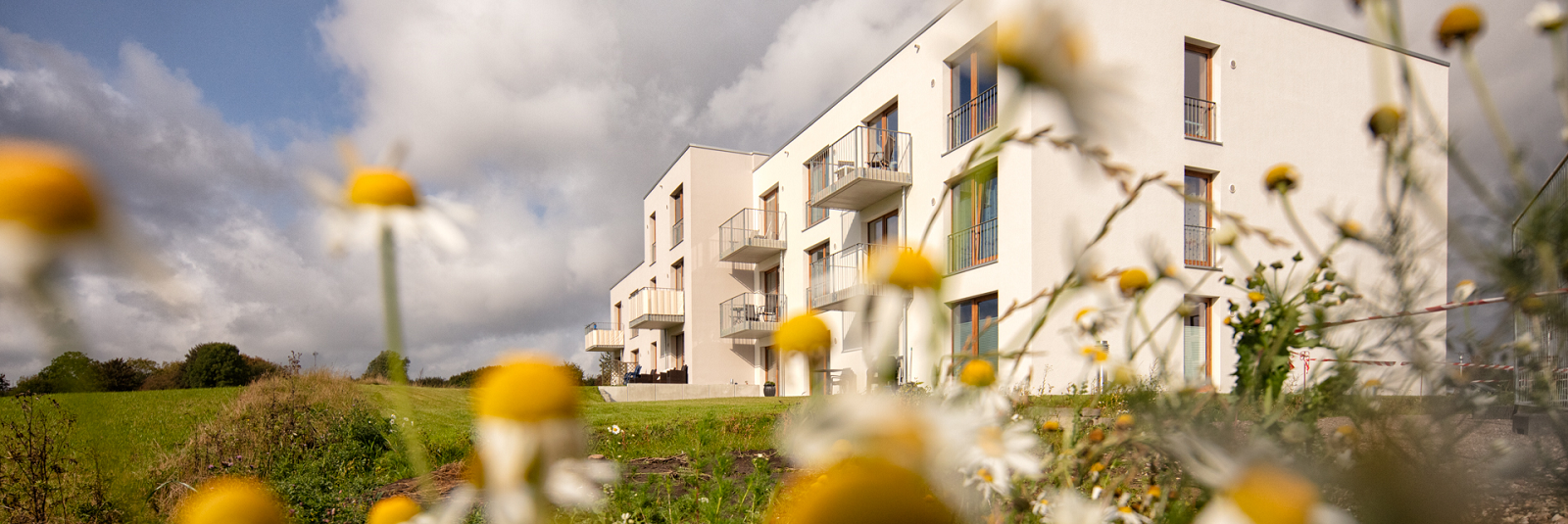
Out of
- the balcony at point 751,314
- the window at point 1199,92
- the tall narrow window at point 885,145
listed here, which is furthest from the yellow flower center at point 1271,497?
the balcony at point 751,314

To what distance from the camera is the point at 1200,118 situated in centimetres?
1193

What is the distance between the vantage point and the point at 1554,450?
640mm

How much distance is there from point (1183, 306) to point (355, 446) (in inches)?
230

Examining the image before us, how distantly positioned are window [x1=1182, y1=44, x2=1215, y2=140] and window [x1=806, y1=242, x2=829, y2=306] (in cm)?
617

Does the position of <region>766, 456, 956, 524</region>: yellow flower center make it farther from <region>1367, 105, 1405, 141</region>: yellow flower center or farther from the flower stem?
<region>1367, 105, 1405, 141</region>: yellow flower center

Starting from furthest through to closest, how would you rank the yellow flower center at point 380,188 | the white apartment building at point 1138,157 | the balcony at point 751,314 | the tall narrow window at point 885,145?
1. the balcony at point 751,314
2. the tall narrow window at point 885,145
3. the white apartment building at point 1138,157
4. the yellow flower center at point 380,188

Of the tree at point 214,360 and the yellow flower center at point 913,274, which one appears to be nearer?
the yellow flower center at point 913,274

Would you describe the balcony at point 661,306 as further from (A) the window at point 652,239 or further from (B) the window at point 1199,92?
(B) the window at point 1199,92

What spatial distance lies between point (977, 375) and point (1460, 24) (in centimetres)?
46

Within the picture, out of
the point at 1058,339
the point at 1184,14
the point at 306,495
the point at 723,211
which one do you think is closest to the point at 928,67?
the point at 1184,14

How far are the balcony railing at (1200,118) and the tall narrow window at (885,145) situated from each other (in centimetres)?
457

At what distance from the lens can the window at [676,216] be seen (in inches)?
896

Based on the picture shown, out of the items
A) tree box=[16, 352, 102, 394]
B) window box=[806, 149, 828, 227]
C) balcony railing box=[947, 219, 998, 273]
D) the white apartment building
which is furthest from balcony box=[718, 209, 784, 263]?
tree box=[16, 352, 102, 394]

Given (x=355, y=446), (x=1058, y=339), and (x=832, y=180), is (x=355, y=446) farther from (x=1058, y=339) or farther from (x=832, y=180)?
(x=832, y=180)
